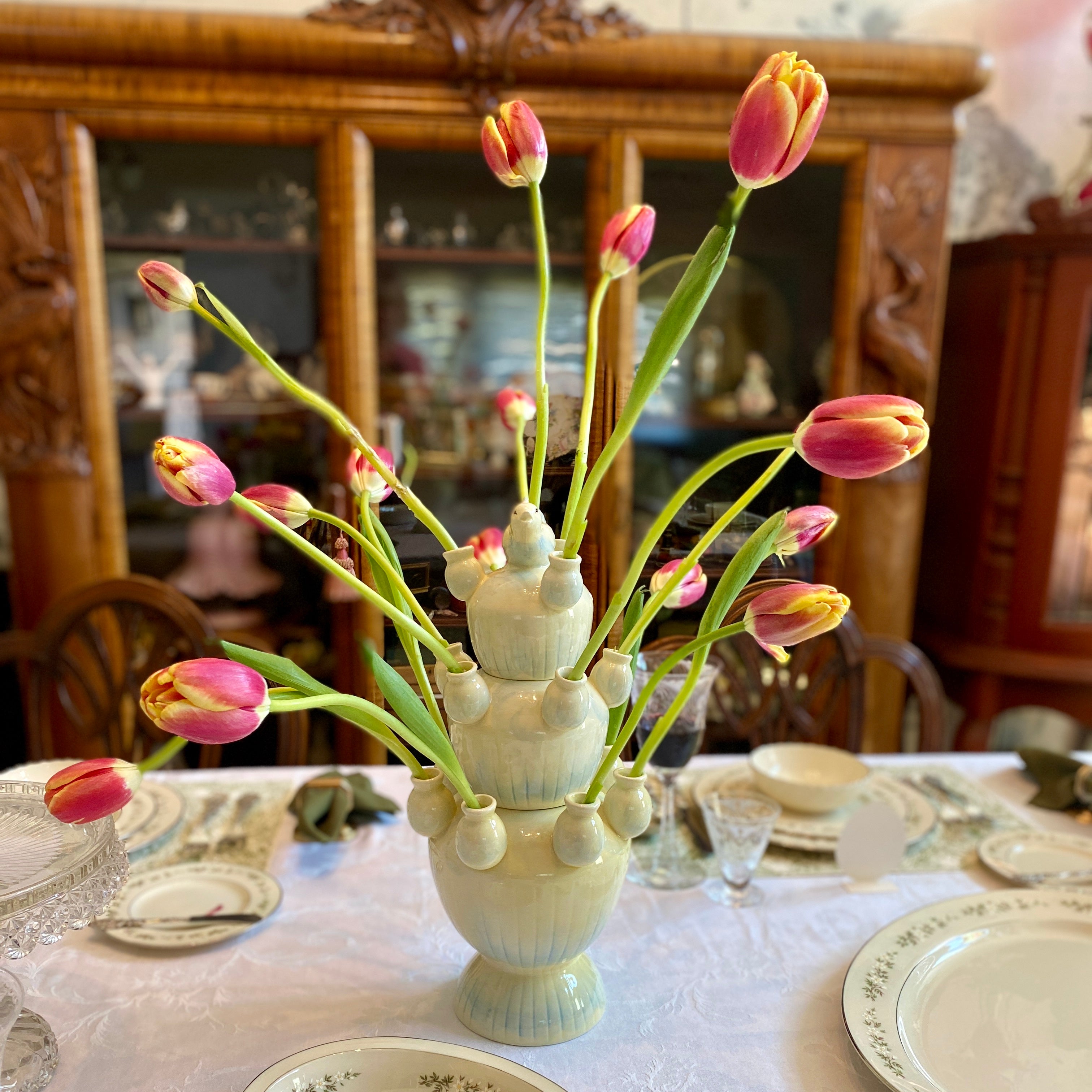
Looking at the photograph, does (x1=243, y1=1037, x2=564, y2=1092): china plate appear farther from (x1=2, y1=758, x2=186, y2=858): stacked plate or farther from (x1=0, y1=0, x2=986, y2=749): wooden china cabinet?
(x1=0, y1=0, x2=986, y2=749): wooden china cabinet

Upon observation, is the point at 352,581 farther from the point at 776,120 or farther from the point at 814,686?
the point at 814,686

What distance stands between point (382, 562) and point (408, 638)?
0.23ft

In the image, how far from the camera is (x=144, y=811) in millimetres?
938

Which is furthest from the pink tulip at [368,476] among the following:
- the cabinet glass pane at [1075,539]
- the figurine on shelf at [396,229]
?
the cabinet glass pane at [1075,539]

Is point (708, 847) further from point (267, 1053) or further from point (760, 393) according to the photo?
point (760, 393)

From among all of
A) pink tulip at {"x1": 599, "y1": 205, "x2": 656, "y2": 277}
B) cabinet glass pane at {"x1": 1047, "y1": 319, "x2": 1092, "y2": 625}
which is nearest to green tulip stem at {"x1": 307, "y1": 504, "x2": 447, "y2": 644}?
pink tulip at {"x1": 599, "y1": 205, "x2": 656, "y2": 277}

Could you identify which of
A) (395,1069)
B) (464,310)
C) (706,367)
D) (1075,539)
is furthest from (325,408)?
(1075,539)

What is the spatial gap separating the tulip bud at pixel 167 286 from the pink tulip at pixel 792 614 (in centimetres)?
37

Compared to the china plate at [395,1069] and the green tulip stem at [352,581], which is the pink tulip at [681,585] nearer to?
the green tulip stem at [352,581]

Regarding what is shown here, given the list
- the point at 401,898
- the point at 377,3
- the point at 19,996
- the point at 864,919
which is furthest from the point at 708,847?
the point at 377,3

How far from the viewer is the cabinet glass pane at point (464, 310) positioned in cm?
180

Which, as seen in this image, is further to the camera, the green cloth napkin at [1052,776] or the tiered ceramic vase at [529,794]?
the green cloth napkin at [1052,776]

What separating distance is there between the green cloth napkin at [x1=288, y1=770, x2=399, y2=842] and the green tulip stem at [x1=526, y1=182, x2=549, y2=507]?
46cm

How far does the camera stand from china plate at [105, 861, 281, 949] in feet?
2.32
